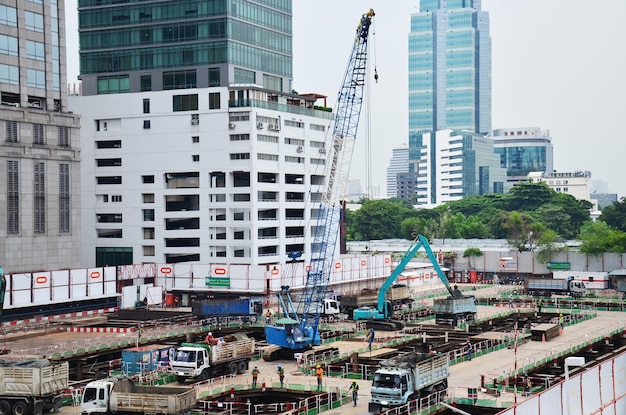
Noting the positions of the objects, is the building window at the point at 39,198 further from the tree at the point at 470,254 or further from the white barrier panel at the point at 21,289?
the tree at the point at 470,254

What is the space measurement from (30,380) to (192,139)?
8151cm

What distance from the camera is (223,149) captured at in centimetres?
13175

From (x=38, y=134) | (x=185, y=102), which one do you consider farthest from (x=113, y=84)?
(x=38, y=134)

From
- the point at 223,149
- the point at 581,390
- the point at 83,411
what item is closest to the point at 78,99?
the point at 223,149

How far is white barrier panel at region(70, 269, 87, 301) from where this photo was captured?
353 ft

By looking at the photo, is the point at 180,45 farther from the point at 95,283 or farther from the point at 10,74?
the point at 95,283

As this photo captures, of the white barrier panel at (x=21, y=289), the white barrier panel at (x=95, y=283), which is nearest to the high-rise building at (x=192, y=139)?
the white barrier panel at (x=95, y=283)

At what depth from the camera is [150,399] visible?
50.4 m

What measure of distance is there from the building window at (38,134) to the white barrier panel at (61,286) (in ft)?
53.9

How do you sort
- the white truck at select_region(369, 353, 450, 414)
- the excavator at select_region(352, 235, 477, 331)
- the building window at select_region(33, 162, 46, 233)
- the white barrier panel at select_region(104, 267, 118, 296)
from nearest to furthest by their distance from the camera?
1. the white truck at select_region(369, 353, 450, 414)
2. the excavator at select_region(352, 235, 477, 331)
3. the building window at select_region(33, 162, 46, 233)
4. the white barrier panel at select_region(104, 267, 118, 296)

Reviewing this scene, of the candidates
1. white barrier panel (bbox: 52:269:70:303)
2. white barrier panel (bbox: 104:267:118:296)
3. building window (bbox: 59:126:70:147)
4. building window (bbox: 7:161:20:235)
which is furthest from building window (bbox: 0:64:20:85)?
white barrier panel (bbox: 104:267:118:296)

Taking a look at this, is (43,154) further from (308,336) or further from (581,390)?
(581,390)

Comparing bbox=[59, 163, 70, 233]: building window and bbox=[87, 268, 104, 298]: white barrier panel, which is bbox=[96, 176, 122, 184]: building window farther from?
bbox=[87, 268, 104, 298]: white barrier panel

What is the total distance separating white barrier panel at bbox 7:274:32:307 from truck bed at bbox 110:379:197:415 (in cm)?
5141
